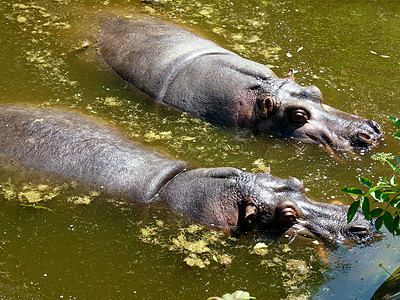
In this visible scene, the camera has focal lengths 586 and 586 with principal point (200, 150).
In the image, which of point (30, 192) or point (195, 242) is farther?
point (30, 192)

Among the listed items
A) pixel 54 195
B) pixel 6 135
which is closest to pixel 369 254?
pixel 54 195

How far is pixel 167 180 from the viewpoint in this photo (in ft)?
20.0

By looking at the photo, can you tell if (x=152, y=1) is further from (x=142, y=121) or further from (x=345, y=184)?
(x=345, y=184)

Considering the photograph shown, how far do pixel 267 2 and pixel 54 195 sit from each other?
240 inches

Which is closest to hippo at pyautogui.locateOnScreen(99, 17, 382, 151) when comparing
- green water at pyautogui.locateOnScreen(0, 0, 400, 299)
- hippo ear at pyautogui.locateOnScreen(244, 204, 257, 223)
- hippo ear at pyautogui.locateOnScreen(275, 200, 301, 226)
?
green water at pyautogui.locateOnScreen(0, 0, 400, 299)

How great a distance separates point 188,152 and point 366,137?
2.20m

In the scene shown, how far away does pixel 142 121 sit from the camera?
7.40 meters

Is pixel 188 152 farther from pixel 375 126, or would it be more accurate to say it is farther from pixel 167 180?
pixel 375 126

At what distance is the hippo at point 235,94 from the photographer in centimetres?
722

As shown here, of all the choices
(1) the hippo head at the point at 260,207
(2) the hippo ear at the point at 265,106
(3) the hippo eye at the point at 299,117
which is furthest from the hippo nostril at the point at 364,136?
(1) the hippo head at the point at 260,207

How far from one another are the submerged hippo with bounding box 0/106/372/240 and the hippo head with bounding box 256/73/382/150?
1.54m

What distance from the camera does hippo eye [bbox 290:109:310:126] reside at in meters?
7.16

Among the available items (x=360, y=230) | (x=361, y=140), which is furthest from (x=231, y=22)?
(x=360, y=230)

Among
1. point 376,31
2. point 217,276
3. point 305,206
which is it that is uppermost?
point 376,31
